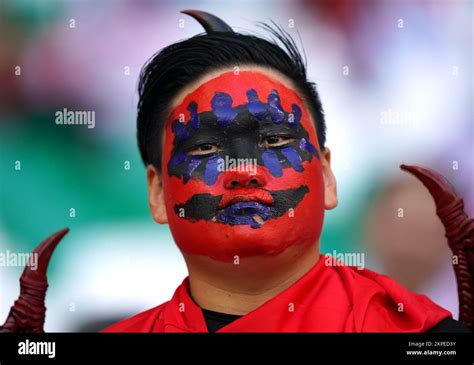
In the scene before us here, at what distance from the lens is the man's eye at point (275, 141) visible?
4.28 m

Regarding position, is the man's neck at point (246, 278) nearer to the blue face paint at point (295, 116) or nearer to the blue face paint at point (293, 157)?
the blue face paint at point (293, 157)

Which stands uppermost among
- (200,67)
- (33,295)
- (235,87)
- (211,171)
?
(200,67)

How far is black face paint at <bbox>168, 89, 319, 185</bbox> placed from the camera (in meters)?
4.23

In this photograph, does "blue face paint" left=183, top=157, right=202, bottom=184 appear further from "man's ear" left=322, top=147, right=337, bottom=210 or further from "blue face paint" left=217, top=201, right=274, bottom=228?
"man's ear" left=322, top=147, right=337, bottom=210

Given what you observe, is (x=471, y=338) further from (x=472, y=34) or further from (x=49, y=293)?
(x=49, y=293)

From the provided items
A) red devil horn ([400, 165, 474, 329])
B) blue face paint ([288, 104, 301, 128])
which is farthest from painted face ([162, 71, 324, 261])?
red devil horn ([400, 165, 474, 329])

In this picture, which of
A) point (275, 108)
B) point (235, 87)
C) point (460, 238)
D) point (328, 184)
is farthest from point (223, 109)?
point (460, 238)

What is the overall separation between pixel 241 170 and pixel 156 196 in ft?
2.04

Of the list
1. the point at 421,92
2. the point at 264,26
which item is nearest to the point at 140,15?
the point at 264,26

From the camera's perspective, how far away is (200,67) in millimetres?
4398

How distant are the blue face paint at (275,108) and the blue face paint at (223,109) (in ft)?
0.66

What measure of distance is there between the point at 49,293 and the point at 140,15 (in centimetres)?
173

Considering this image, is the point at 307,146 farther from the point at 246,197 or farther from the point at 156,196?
the point at 156,196

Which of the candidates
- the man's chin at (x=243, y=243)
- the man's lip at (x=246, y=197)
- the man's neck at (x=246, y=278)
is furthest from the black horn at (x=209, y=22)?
the man's neck at (x=246, y=278)
